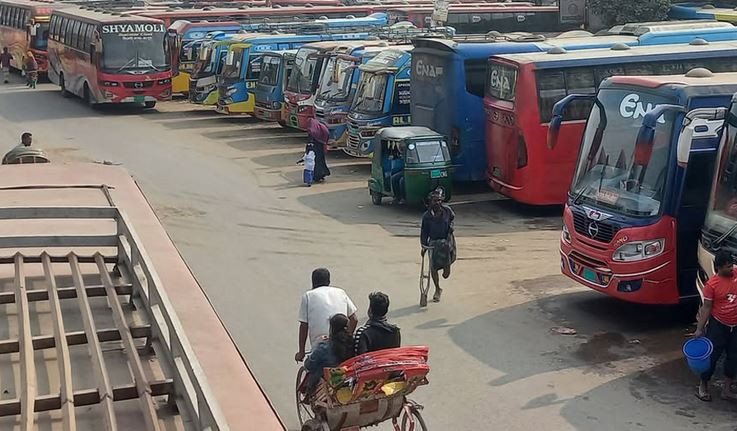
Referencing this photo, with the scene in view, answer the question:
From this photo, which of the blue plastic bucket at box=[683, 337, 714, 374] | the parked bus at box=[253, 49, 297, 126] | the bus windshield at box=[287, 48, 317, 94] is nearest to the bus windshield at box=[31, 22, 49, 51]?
the parked bus at box=[253, 49, 297, 126]

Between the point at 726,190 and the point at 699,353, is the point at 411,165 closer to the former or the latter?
the point at 726,190

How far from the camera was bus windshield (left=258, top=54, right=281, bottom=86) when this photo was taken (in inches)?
1095

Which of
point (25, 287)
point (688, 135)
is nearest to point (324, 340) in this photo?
point (25, 287)

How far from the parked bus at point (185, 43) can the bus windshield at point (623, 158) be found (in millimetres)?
21480

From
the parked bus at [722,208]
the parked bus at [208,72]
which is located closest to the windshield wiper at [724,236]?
the parked bus at [722,208]

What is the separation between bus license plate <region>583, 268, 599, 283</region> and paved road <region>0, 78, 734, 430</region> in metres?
0.52

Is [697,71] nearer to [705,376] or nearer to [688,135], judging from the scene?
[688,135]

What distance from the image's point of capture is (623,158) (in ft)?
38.9

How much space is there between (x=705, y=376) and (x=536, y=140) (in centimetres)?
830

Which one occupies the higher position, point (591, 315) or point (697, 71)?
point (697, 71)

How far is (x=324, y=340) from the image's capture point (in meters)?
8.00

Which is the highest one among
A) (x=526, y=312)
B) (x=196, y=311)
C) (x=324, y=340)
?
(x=196, y=311)

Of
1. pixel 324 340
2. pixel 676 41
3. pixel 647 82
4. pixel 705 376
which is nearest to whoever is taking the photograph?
pixel 324 340

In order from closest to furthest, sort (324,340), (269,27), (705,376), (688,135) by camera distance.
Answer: (324,340), (705,376), (688,135), (269,27)
